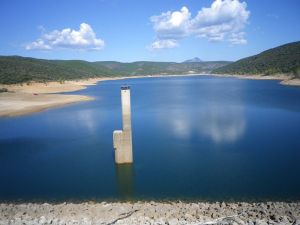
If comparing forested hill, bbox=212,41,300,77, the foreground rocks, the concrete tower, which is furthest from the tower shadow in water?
forested hill, bbox=212,41,300,77

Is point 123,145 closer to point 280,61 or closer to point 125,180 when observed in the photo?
point 125,180

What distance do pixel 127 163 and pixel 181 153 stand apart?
400 cm

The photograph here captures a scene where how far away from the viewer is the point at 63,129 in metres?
33.6

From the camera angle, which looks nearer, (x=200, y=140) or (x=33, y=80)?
(x=200, y=140)

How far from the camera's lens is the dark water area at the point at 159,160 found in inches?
666

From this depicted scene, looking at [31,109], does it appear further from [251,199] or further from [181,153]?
[251,199]

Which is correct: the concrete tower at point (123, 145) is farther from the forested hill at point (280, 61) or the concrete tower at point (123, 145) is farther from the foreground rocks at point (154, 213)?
the forested hill at point (280, 61)

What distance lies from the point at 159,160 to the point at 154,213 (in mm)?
8149

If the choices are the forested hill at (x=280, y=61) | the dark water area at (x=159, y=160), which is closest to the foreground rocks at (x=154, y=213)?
the dark water area at (x=159, y=160)

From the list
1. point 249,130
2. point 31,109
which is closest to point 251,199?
point 249,130

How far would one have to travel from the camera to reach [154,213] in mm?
13641

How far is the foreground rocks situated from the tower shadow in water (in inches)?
79.7

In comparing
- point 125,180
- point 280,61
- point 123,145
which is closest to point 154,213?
point 125,180

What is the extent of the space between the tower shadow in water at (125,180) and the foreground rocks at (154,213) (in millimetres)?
2025
